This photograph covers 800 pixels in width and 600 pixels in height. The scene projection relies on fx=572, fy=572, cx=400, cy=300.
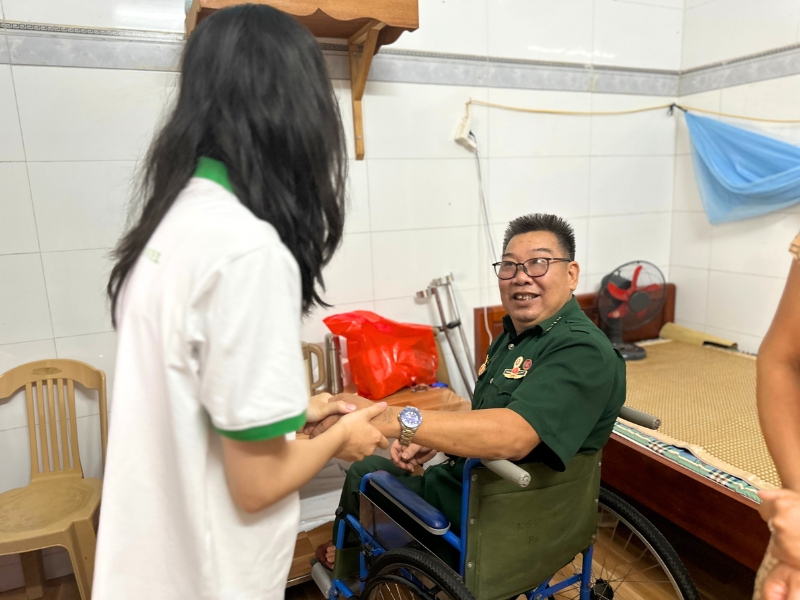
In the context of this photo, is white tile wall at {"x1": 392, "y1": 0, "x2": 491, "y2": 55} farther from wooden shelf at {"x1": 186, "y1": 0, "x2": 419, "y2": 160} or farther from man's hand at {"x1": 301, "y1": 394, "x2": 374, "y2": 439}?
man's hand at {"x1": 301, "y1": 394, "x2": 374, "y2": 439}

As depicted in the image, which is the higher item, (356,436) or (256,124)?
(256,124)

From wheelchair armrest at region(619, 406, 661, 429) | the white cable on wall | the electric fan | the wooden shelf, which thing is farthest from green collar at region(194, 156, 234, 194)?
the electric fan

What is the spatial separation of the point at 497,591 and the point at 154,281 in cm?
100

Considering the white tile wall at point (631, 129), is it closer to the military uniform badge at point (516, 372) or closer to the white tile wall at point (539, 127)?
the white tile wall at point (539, 127)

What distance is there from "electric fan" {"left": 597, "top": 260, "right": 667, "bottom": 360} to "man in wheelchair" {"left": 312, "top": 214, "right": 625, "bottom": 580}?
137 cm

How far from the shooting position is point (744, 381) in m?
2.45

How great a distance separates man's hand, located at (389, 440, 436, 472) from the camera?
1.55m

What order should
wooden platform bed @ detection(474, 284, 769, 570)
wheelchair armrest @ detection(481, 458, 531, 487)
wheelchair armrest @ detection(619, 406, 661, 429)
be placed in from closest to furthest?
wheelchair armrest @ detection(481, 458, 531, 487), wheelchair armrest @ detection(619, 406, 661, 429), wooden platform bed @ detection(474, 284, 769, 570)

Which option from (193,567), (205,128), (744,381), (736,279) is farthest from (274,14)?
(736,279)

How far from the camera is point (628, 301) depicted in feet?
9.25

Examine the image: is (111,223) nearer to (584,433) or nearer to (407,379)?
(407,379)

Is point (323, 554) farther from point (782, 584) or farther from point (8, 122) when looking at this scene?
point (8, 122)

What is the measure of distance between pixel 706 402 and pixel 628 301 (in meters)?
0.69

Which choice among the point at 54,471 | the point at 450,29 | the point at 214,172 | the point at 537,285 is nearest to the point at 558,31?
the point at 450,29
